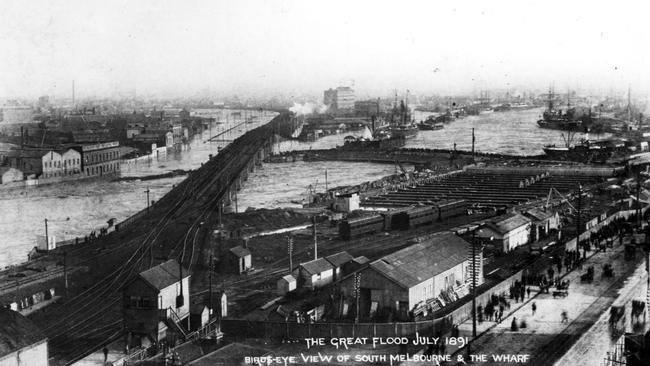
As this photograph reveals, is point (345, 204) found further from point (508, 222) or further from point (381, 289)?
point (381, 289)

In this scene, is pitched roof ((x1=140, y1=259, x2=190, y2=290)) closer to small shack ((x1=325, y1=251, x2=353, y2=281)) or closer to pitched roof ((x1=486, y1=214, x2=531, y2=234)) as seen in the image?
small shack ((x1=325, y1=251, x2=353, y2=281))

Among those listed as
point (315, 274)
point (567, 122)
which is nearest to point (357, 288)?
point (315, 274)

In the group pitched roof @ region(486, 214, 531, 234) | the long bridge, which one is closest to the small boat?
the long bridge

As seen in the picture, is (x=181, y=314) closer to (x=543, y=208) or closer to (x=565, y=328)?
(x=565, y=328)

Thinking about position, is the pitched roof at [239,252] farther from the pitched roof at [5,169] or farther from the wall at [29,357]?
the pitched roof at [5,169]

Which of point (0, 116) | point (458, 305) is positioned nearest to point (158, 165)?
point (0, 116)

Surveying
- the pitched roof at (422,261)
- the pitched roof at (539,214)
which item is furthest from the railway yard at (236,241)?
the pitched roof at (422,261)
